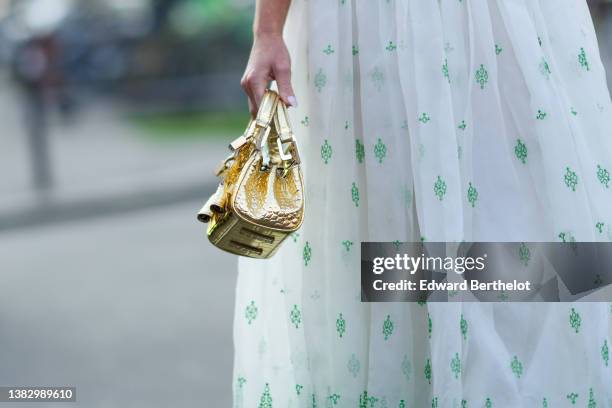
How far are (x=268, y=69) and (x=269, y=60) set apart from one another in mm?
17

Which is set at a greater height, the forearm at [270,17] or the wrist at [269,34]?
the forearm at [270,17]

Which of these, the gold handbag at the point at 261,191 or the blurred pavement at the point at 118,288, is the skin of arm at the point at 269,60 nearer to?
the gold handbag at the point at 261,191

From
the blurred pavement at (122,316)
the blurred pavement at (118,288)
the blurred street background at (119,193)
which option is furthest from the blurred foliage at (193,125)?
the blurred pavement at (122,316)

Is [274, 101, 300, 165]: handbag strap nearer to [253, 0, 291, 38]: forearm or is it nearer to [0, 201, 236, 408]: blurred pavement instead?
[253, 0, 291, 38]: forearm

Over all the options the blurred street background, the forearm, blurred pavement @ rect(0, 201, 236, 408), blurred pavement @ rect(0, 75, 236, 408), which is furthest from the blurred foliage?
the forearm

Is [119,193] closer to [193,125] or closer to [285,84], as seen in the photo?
[193,125]

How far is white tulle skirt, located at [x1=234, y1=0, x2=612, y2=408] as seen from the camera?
7.32ft

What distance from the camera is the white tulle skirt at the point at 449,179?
2.23 metres

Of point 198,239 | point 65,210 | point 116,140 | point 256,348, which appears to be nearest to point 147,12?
point 116,140

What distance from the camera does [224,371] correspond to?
3.70 meters

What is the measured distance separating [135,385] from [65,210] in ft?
14.0

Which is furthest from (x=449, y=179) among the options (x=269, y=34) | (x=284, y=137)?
(x=269, y=34)

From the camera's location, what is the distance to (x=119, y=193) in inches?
324

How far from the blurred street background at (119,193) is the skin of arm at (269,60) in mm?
1346
